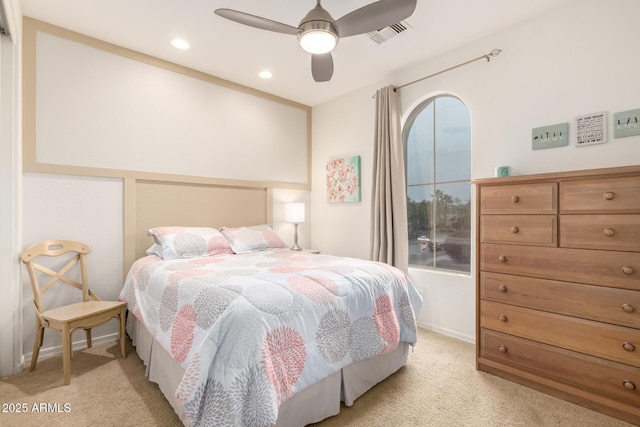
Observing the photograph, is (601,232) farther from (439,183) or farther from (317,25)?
(317,25)

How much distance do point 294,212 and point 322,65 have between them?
6.39ft

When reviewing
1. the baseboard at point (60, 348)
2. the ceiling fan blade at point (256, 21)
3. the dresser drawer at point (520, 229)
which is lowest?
the baseboard at point (60, 348)

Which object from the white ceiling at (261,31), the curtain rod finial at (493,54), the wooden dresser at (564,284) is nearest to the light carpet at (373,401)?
the wooden dresser at (564,284)

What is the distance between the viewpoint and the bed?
1305 mm

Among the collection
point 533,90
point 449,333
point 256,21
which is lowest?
point 449,333

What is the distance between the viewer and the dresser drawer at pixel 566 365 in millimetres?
1708

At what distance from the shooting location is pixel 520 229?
2.11 metres

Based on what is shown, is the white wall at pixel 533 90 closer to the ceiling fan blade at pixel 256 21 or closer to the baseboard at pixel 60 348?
the ceiling fan blade at pixel 256 21

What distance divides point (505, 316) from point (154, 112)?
360cm

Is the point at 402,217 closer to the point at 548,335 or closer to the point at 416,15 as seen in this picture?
the point at 548,335

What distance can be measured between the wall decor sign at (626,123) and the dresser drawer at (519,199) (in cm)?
68

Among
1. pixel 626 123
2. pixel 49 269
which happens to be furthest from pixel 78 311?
pixel 626 123

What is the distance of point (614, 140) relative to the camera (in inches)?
83.9

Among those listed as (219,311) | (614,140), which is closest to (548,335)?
(614,140)
